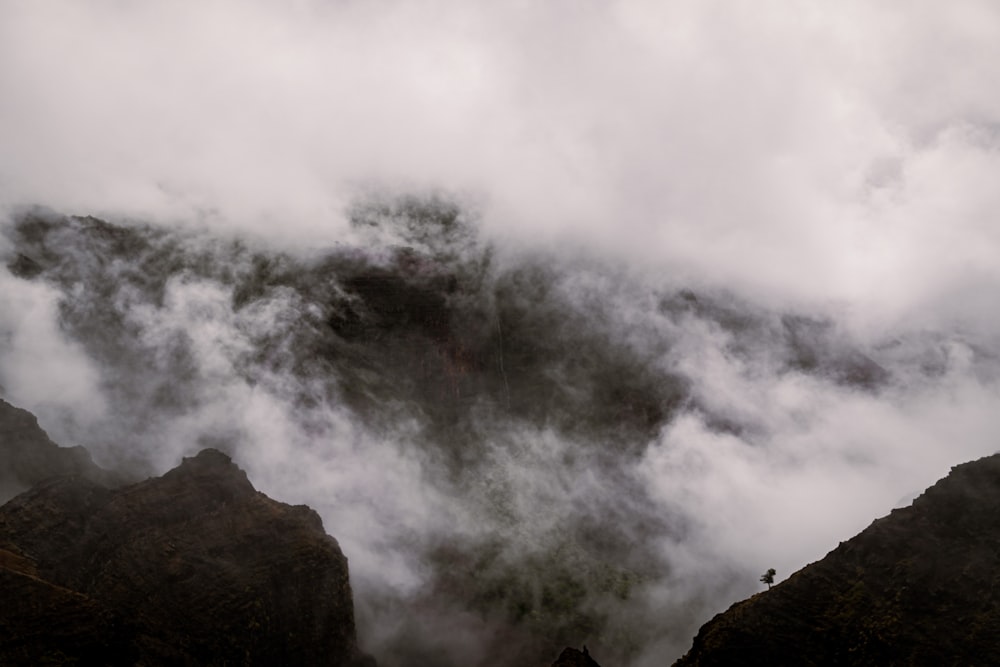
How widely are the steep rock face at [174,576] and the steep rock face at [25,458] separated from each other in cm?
1933

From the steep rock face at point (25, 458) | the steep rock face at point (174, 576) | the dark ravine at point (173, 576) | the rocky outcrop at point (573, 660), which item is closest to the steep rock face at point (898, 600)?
the rocky outcrop at point (573, 660)

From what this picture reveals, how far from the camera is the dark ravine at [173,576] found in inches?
3728

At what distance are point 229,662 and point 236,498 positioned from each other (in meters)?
26.1

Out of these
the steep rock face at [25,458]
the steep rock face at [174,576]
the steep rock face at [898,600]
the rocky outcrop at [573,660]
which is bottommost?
the steep rock face at [898,600]

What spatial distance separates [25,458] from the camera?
452 feet

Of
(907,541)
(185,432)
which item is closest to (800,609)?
(907,541)

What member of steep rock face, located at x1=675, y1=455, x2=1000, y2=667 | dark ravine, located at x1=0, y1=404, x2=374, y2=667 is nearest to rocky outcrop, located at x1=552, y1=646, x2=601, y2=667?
steep rock face, located at x1=675, y1=455, x2=1000, y2=667

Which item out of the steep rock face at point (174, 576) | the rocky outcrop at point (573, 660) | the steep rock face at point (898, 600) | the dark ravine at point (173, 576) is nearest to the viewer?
the dark ravine at point (173, 576)

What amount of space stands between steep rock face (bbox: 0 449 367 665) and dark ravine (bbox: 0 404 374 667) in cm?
17

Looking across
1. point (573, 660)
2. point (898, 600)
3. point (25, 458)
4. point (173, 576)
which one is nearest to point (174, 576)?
point (173, 576)

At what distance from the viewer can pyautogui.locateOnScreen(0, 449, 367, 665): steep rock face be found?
95.1 m

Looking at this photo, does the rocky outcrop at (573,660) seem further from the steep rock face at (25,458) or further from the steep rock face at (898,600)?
the steep rock face at (25,458)

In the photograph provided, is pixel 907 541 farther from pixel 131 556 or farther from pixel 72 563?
pixel 72 563

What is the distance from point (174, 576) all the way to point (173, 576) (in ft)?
0.44
